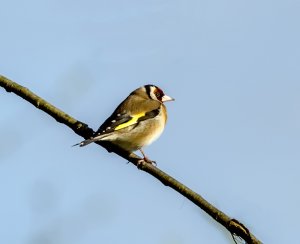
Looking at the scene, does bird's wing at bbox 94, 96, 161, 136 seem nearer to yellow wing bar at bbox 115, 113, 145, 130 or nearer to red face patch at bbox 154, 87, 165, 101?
yellow wing bar at bbox 115, 113, 145, 130

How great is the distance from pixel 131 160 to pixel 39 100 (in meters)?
1.24

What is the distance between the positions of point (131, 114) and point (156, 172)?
11.0ft

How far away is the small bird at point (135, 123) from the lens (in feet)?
21.2

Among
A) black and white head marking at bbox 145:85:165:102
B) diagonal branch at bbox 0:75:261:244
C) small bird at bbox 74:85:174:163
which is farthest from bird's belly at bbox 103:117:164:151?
diagonal branch at bbox 0:75:261:244

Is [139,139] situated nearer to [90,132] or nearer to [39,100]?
[90,132]

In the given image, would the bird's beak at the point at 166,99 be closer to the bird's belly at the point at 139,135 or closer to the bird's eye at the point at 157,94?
the bird's eye at the point at 157,94

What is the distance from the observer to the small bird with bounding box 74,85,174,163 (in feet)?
21.2

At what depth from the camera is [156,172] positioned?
3883 mm

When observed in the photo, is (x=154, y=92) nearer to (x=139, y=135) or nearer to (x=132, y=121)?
(x=132, y=121)

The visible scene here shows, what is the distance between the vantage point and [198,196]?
3477 millimetres

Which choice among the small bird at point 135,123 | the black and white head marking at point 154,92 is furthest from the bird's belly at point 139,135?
the black and white head marking at point 154,92

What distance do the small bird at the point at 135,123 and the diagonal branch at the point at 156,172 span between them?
153cm

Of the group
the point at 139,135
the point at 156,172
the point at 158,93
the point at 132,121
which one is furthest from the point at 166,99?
the point at 156,172

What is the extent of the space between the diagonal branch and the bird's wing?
1.81 m
